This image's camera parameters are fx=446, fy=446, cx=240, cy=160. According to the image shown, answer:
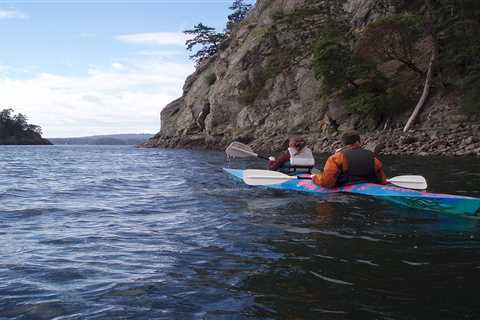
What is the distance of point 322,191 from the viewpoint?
840 cm

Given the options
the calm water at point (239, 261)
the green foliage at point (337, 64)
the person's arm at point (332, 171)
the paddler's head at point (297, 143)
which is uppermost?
the green foliage at point (337, 64)

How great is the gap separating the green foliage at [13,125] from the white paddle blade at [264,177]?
107m

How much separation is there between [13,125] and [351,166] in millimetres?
110126

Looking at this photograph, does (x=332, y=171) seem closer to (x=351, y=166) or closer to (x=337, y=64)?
(x=351, y=166)

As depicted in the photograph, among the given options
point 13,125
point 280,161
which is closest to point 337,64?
point 280,161

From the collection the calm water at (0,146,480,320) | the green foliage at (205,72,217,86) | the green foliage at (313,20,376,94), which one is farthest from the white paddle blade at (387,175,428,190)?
the green foliage at (205,72,217,86)

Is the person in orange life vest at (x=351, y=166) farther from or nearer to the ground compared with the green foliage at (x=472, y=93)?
nearer to the ground

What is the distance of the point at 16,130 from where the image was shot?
10469cm

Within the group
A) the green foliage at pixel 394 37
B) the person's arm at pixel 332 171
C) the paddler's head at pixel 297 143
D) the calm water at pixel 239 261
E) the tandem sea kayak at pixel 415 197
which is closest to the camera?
the calm water at pixel 239 261

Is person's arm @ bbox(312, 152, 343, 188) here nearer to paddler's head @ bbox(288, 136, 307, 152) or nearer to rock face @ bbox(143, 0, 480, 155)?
paddler's head @ bbox(288, 136, 307, 152)

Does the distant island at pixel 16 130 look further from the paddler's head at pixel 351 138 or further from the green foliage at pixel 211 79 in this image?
the paddler's head at pixel 351 138

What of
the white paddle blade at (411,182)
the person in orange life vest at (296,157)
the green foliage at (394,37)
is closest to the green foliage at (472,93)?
the green foliage at (394,37)

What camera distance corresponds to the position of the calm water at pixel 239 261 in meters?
3.41

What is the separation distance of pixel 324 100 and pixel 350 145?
27.1 m
